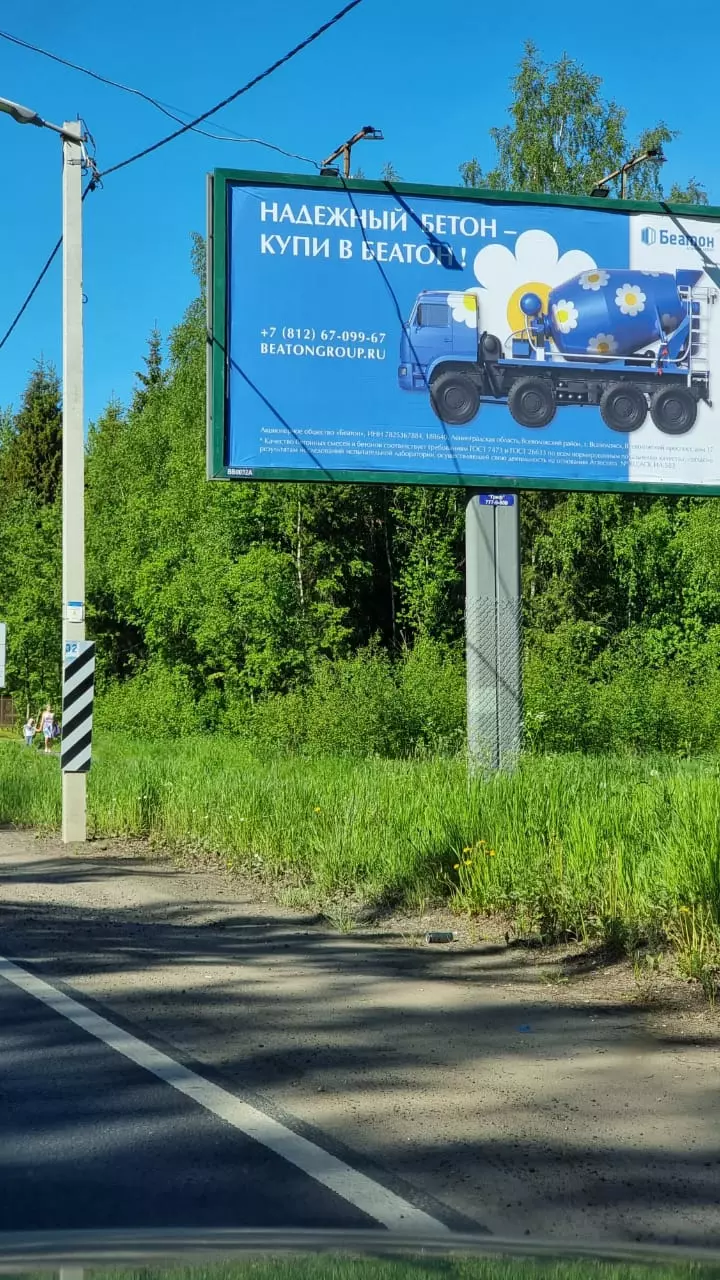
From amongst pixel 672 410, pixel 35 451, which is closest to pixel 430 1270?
pixel 672 410

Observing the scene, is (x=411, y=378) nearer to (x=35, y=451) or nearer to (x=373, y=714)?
(x=373, y=714)

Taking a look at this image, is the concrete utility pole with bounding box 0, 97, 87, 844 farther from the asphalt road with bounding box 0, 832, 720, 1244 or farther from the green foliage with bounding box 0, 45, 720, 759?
the green foliage with bounding box 0, 45, 720, 759

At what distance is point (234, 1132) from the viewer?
491 cm

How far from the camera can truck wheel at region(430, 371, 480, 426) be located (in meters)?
16.3

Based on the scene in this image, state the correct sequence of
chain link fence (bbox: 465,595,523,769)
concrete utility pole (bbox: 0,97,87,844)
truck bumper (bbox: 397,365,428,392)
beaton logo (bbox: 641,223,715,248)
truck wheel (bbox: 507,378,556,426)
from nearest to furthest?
concrete utility pole (bbox: 0,97,87,844) < chain link fence (bbox: 465,595,523,769) < truck bumper (bbox: 397,365,428,392) < truck wheel (bbox: 507,378,556,426) < beaton logo (bbox: 641,223,715,248)

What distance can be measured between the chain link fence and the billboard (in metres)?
→ 1.54

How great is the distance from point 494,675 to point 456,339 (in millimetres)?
3934

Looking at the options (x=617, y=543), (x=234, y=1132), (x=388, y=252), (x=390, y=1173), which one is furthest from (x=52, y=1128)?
(x=617, y=543)

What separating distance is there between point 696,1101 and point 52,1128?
237 cm

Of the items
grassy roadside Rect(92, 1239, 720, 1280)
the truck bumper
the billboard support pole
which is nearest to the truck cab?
the truck bumper

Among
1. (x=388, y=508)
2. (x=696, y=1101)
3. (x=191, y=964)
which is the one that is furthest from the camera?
(x=388, y=508)

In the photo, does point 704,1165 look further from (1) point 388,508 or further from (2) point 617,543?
(1) point 388,508

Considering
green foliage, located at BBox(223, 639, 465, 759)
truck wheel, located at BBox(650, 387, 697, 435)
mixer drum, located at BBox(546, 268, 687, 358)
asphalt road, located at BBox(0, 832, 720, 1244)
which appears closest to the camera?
asphalt road, located at BBox(0, 832, 720, 1244)

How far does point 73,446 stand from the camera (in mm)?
15445
